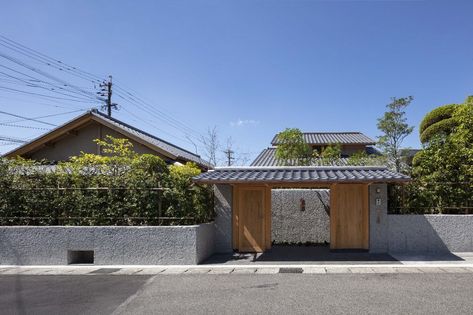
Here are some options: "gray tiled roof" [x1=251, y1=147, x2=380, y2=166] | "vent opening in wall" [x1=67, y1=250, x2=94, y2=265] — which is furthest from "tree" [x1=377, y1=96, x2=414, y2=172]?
"vent opening in wall" [x1=67, y1=250, x2=94, y2=265]

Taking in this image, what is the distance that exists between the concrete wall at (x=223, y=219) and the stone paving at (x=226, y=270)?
6.21 feet

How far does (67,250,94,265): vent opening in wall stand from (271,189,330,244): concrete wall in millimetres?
5633

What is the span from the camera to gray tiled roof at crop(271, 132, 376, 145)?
79.2 feet

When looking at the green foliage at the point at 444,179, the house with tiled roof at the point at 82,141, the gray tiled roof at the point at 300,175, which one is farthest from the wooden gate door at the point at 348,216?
the house with tiled roof at the point at 82,141

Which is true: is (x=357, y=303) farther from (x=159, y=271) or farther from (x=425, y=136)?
(x=425, y=136)

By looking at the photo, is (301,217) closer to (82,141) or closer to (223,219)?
(223,219)

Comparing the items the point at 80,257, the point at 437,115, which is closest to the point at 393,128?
the point at 437,115

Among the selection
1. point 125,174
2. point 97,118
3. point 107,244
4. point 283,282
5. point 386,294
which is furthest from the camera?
point 97,118

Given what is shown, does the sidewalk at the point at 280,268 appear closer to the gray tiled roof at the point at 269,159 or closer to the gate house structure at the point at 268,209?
the gate house structure at the point at 268,209

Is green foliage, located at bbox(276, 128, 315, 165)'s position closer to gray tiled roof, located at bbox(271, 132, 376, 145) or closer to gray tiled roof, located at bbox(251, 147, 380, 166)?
gray tiled roof, located at bbox(251, 147, 380, 166)

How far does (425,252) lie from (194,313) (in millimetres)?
7139

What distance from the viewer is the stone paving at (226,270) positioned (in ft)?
27.8

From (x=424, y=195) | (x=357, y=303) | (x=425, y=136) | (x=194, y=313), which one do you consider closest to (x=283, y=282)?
(x=357, y=303)

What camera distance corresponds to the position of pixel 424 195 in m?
10.9
